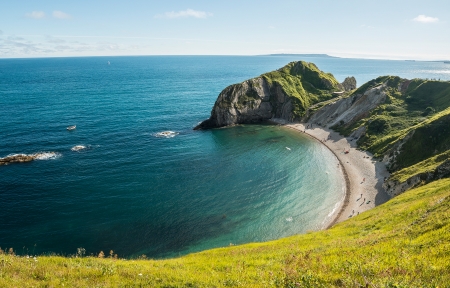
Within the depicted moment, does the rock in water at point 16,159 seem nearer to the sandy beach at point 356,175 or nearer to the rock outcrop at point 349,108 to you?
the sandy beach at point 356,175

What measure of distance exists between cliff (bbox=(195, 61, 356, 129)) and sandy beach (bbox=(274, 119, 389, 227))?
22.7 meters

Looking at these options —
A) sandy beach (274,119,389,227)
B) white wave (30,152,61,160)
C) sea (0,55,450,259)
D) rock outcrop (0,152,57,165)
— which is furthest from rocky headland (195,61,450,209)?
rock outcrop (0,152,57,165)

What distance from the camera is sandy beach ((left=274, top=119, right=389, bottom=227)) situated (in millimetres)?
48031

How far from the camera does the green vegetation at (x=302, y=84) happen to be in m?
108

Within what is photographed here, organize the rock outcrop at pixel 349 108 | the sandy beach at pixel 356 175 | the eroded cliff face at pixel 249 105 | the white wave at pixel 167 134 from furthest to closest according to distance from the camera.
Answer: the eroded cliff face at pixel 249 105 < the rock outcrop at pixel 349 108 < the white wave at pixel 167 134 < the sandy beach at pixel 356 175

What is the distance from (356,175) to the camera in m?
60.2

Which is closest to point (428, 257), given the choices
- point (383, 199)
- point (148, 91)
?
point (383, 199)

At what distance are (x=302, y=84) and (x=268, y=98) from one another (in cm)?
2238

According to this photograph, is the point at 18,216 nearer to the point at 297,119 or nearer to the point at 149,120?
the point at 149,120

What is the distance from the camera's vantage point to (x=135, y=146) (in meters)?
75.1

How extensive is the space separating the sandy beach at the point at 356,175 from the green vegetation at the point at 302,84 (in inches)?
915

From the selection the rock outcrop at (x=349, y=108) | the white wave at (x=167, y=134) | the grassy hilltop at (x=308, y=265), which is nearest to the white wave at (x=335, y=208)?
the grassy hilltop at (x=308, y=265)

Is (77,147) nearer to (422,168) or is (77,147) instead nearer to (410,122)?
(422,168)

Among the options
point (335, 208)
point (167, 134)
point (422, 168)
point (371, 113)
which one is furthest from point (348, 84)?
point (335, 208)
